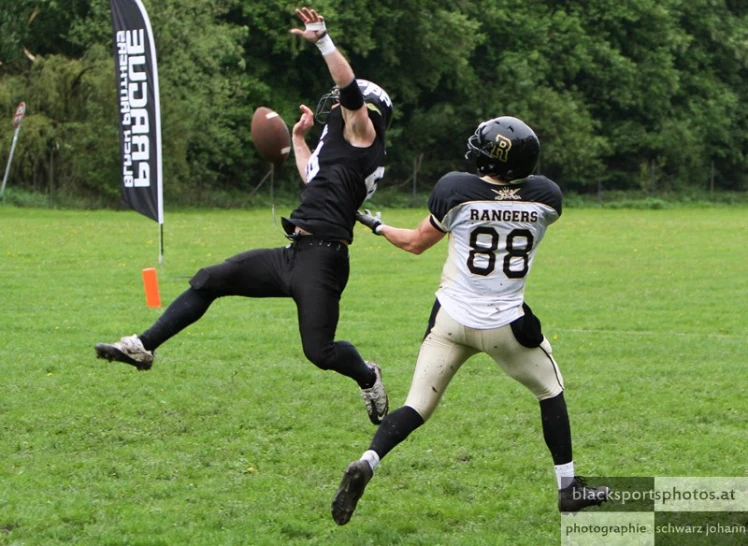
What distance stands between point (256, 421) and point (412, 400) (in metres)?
2.33

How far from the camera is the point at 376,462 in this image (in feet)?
17.6

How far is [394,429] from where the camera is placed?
18.0 ft

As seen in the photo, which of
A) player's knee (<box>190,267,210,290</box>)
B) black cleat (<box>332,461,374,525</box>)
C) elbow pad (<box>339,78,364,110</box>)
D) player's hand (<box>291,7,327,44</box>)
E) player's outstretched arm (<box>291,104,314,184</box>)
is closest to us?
black cleat (<box>332,461,374,525</box>)

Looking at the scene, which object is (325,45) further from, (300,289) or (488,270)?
(488,270)

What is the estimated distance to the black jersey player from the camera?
6395mm

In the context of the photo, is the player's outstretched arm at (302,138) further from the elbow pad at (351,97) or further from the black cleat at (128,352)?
the black cleat at (128,352)

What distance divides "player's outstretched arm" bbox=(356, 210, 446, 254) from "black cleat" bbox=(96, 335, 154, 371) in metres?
1.58

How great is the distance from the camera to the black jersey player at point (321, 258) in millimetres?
6395

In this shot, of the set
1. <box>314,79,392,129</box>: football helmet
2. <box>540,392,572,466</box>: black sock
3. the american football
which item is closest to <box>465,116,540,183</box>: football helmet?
<box>540,392,572,466</box>: black sock

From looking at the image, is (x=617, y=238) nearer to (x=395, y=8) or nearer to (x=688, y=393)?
(x=688, y=393)

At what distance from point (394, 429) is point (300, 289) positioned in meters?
1.20

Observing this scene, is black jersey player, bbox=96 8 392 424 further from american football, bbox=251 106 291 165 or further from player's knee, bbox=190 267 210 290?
american football, bbox=251 106 291 165

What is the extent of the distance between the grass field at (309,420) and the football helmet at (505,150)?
167cm

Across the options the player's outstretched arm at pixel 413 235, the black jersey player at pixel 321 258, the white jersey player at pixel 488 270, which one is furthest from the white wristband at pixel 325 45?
the white jersey player at pixel 488 270
